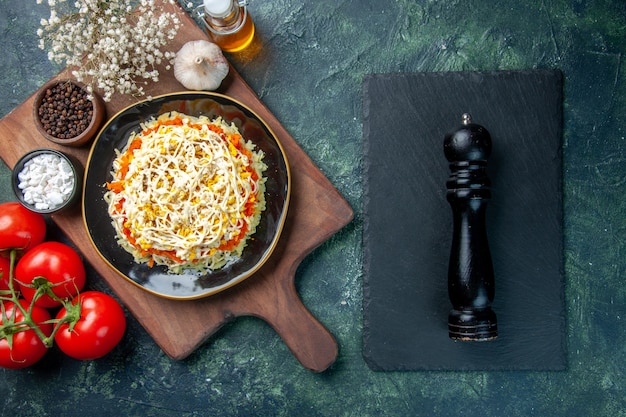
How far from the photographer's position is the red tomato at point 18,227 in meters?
2.11

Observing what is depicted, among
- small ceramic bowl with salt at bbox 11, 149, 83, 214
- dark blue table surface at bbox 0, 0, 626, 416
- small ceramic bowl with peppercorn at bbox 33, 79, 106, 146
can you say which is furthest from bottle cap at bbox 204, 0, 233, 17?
small ceramic bowl with salt at bbox 11, 149, 83, 214

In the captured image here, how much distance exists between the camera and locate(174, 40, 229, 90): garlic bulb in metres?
2.07

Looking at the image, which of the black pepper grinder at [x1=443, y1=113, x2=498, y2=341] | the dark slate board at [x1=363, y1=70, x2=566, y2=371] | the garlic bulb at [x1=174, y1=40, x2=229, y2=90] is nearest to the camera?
the black pepper grinder at [x1=443, y1=113, x2=498, y2=341]

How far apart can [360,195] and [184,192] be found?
2.05ft

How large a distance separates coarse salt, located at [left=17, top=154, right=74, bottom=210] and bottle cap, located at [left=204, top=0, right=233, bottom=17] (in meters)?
0.69

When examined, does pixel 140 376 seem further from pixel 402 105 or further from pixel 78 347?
pixel 402 105

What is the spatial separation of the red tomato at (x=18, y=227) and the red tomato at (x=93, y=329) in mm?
257

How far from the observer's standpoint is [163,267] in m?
2.15

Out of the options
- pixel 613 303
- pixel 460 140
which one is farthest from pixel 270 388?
pixel 613 303

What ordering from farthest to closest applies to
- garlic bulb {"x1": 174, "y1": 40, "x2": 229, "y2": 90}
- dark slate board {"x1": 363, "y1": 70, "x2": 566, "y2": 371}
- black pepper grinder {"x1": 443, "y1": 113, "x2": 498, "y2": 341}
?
dark slate board {"x1": 363, "y1": 70, "x2": 566, "y2": 371}, garlic bulb {"x1": 174, "y1": 40, "x2": 229, "y2": 90}, black pepper grinder {"x1": 443, "y1": 113, "x2": 498, "y2": 341}

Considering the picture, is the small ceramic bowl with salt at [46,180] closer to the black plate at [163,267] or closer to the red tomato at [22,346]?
the black plate at [163,267]

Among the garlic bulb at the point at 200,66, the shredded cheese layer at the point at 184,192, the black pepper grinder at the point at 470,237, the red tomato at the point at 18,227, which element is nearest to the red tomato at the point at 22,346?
the red tomato at the point at 18,227

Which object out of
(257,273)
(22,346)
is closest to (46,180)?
(22,346)

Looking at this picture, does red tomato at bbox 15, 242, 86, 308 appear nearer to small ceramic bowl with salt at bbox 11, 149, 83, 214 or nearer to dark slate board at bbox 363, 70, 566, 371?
small ceramic bowl with salt at bbox 11, 149, 83, 214
